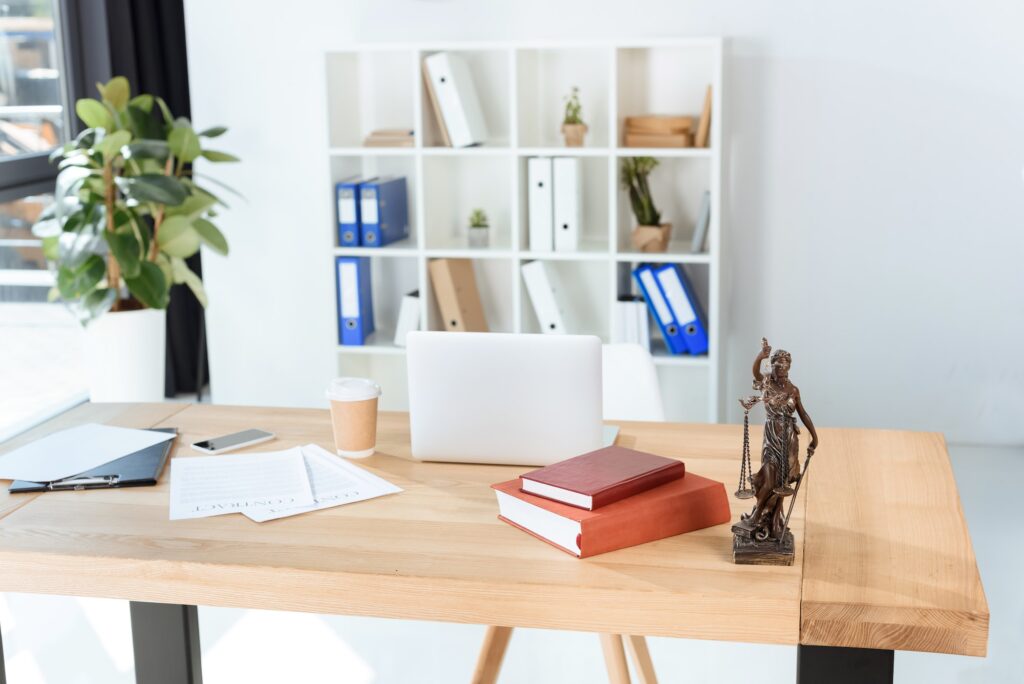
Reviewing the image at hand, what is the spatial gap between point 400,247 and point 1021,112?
2.25 meters

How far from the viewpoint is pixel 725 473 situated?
5.69 ft

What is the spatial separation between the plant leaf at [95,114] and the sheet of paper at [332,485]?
236cm

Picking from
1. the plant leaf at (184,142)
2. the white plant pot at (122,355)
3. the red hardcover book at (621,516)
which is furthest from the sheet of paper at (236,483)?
the plant leaf at (184,142)

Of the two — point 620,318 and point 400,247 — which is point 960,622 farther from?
point 400,247

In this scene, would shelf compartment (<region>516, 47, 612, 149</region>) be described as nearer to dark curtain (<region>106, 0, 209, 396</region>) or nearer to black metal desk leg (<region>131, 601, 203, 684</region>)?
dark curtain (<region>106, 0, 209, 396</region>)

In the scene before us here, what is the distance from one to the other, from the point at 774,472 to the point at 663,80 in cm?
294

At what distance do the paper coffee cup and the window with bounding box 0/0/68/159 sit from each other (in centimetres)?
283

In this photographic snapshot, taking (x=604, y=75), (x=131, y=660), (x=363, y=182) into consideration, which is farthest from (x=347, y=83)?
(x=131, y=660)

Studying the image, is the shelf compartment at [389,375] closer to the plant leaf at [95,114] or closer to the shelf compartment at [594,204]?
the shelf compartment at [594,204]

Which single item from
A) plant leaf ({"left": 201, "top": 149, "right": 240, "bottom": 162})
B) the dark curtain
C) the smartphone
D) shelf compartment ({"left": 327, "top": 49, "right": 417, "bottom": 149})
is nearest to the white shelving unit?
shelf compartment ({"left": 327, "top": 49, "right": 417, "bottom": 149})

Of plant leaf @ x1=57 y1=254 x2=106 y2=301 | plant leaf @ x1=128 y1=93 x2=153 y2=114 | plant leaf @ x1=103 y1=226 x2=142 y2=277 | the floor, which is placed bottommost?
the floor

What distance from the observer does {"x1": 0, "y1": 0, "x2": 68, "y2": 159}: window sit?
13.5 ft

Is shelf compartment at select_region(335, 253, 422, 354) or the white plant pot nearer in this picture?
the white plant pot

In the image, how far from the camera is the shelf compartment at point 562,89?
4117 mm
